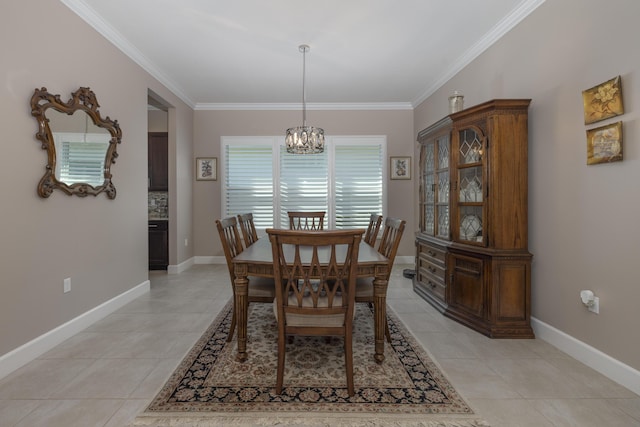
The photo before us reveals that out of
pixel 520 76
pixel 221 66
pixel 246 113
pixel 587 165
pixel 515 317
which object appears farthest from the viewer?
pixel 246 113

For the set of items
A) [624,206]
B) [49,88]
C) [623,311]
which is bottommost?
[623,311]

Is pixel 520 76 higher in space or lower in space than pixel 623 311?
higher

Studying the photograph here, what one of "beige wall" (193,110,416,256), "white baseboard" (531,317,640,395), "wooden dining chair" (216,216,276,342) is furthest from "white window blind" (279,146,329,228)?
"white baseboard" (531,317,640,395)

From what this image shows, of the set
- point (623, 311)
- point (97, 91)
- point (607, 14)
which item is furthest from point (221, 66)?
point (623, 311)

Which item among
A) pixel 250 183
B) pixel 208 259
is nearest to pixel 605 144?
pixel 250 183

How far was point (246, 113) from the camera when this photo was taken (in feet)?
17.2

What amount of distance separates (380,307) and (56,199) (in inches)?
103

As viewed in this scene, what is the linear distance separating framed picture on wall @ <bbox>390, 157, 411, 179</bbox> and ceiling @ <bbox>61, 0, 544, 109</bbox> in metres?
1.17

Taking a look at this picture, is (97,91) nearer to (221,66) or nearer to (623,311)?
(221,66)

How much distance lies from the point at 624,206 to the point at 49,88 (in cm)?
405

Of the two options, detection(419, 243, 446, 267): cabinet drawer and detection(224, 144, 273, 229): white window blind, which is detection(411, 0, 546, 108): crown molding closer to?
detection(419, 243, 446, 267): cabinet drawer

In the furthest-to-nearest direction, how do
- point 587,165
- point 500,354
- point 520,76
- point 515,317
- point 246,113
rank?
1. point 246,113
2. point 520,76
3. point 515,317
4. point 500,354
5. point 587,165

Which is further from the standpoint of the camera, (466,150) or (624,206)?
(466,150)

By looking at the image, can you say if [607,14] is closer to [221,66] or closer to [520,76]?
[520,76]
